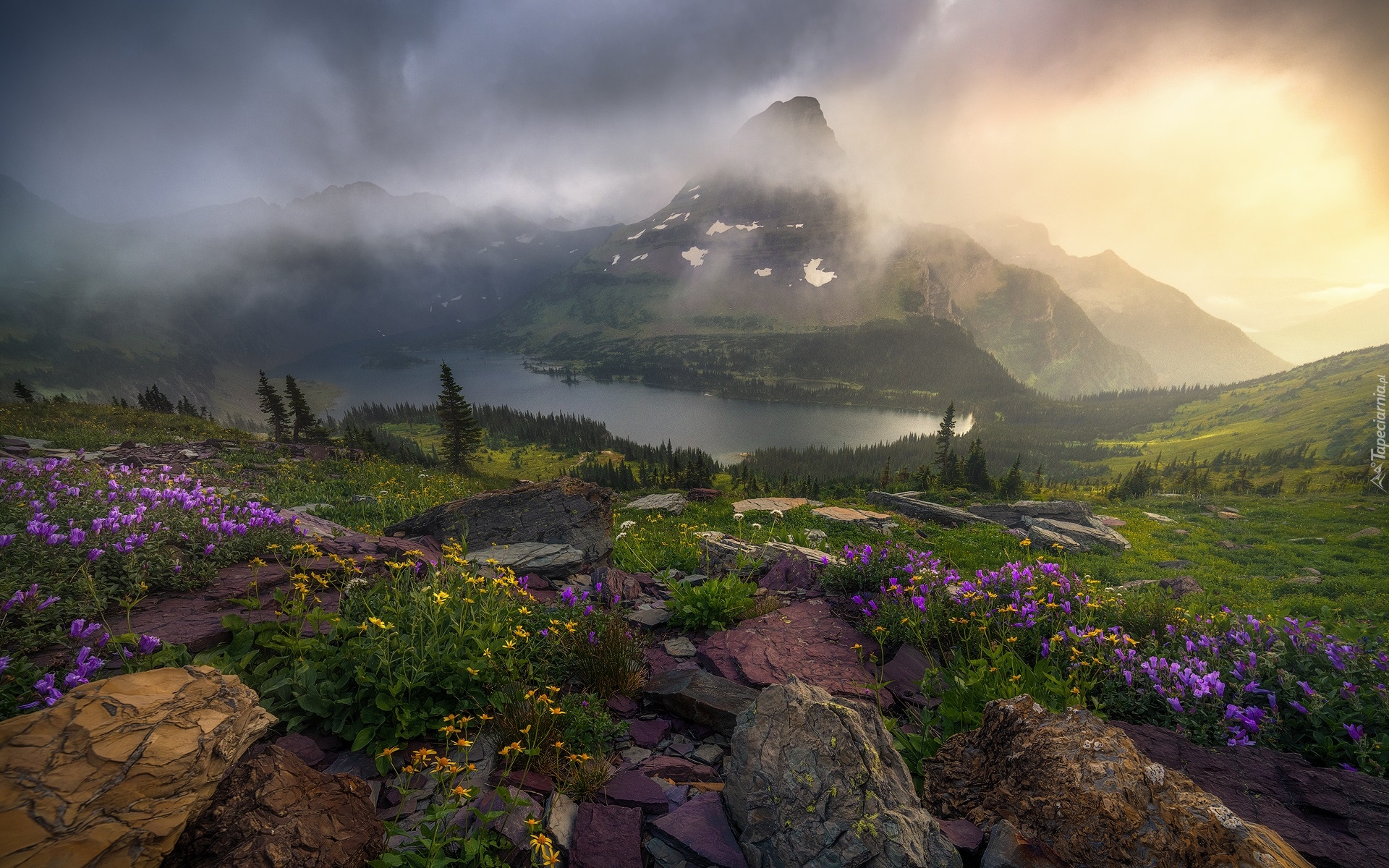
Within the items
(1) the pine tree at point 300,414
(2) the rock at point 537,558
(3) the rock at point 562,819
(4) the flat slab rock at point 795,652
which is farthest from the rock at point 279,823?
(1) the pine tree at point 300,414

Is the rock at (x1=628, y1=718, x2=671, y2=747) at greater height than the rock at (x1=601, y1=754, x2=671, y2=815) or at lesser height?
lesser

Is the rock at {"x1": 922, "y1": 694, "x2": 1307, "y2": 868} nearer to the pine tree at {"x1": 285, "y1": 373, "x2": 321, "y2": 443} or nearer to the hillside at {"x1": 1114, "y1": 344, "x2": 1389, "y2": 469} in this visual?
the pine tree at {"x1": 285, "y1": 373, "x2": 321, "y2": 443}

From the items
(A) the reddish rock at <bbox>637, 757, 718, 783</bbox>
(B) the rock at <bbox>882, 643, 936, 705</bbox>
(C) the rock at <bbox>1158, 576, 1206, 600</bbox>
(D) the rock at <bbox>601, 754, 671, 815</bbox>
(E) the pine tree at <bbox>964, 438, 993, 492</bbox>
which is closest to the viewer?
(D) the rock at <bbox>601, 754, 671, 815</bbox>

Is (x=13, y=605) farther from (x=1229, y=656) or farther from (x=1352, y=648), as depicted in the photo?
(x=1352, y=648)

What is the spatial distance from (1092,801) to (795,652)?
12.7 feet

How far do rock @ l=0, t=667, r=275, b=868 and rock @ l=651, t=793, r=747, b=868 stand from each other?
291 cm

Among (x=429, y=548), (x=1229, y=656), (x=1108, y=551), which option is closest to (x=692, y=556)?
(x=429, y=548)

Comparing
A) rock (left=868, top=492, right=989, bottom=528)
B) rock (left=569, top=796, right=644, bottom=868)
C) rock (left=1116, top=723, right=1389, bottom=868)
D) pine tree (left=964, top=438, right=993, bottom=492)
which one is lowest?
pine tree (left=964, top=438, right=993, bottom=492)

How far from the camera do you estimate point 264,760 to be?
3219 mm

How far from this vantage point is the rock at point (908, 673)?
5.95 meters

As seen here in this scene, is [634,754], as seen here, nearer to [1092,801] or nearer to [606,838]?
[606,838]

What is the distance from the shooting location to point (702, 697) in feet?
17.8

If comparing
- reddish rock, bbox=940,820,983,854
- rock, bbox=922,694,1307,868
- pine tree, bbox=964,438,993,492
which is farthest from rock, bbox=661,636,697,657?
pine tree, bbox=964,438,993,492

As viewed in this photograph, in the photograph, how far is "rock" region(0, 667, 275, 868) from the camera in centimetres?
245
